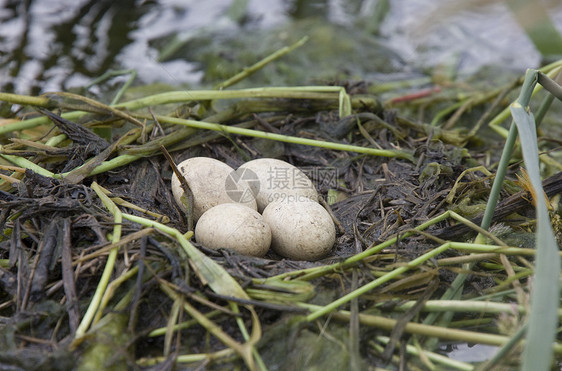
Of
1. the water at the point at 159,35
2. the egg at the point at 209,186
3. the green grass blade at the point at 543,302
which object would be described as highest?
the green grass blade at the point at 543,302

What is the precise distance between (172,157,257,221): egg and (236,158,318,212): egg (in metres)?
0.07

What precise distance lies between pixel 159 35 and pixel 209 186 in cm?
324

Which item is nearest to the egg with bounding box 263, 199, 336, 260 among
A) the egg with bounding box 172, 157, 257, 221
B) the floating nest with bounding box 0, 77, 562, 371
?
the floating nest with bounding box 0, 77, 562, 371

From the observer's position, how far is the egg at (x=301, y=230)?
7.88ft

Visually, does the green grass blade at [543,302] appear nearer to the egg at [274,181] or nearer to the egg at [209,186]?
the egg at [274,181]

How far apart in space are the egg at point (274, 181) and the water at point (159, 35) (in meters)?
2.03

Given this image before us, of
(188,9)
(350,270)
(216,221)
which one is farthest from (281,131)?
(188,9)

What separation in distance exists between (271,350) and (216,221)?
713mm

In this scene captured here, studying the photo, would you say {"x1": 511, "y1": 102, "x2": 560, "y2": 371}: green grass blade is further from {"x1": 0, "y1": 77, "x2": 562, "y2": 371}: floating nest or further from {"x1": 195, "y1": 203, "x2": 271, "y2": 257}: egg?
{"x1": 195, "y1": 203, "x2": 271, "y2": 257}: egg

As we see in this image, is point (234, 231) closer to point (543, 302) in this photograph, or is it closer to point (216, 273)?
point (216, 273)

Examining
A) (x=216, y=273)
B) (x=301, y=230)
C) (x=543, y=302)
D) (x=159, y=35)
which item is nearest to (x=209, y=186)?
(x=301, y=230)

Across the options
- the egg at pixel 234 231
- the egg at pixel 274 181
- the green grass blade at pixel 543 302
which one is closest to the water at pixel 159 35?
the egg at pixel 274 181

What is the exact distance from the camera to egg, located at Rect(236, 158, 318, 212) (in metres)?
2.71

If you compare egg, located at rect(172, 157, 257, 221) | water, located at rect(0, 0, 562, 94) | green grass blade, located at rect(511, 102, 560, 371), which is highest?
green grass blade, located at rect(511, 102, 560, 371)
